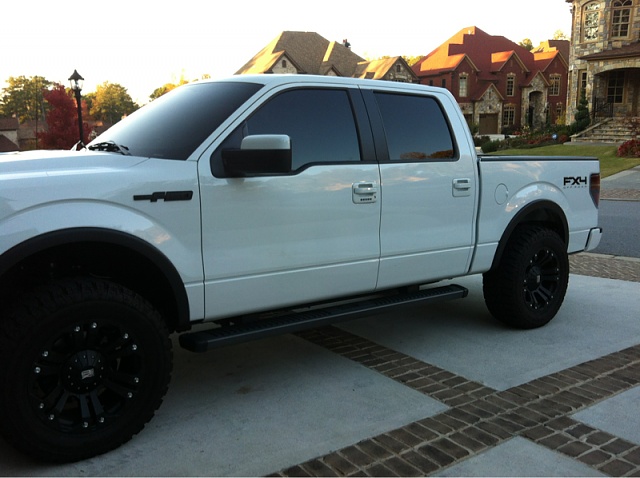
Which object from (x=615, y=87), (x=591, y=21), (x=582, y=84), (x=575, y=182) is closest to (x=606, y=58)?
(x=615, y=87)

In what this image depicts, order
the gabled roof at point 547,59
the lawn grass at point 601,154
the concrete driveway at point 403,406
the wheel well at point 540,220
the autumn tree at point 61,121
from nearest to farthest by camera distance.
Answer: the concrete driveway at point 403,406 → the wheel well at point 540,220 → the lawn grass at point 601,154 → the autumn tree at point 61,121 → the gabled roof at point 547,59

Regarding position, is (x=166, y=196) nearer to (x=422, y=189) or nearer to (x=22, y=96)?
(x=422, y=189)

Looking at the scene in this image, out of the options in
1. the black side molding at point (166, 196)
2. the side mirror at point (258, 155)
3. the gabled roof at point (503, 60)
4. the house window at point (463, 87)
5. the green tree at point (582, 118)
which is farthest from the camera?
the gabled roof at point (503, 60)

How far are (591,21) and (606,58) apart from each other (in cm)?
349

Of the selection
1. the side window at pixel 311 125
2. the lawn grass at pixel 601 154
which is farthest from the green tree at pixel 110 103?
the side window at pixel 311 125

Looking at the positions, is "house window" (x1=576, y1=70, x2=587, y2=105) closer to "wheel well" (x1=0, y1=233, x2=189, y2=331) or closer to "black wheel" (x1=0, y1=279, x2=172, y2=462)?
"wheel well" (x1=0, y1=233, x2=189, y2=331)

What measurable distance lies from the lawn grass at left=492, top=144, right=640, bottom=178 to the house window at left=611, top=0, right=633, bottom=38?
870 centimetres

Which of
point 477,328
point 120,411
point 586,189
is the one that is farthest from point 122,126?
point 586,189

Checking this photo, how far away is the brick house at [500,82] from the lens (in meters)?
56.5

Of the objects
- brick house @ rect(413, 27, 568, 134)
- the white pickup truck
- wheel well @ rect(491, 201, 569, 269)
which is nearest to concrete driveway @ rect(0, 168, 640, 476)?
the white pickup truck

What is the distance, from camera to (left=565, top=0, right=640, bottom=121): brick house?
3545 centimetres

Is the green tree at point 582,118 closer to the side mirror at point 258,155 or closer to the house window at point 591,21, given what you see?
the house window at point 591,21

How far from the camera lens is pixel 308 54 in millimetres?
65000

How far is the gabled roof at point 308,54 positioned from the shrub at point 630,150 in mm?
39246
